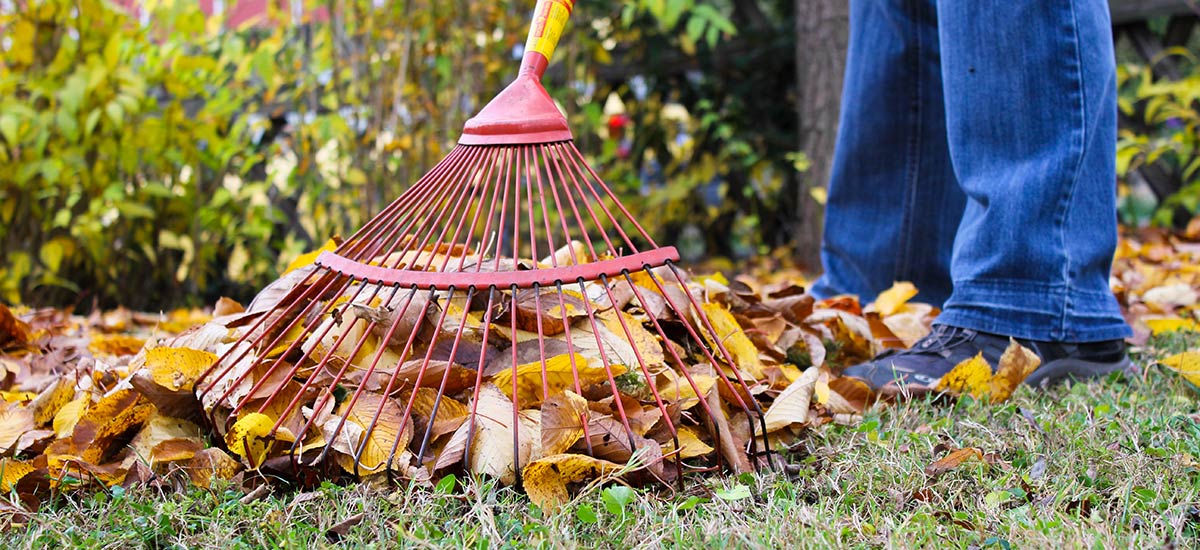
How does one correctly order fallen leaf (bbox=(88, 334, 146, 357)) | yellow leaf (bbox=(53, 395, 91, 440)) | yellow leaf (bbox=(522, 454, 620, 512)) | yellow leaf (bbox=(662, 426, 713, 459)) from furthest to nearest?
fallen leaf (bbox=(88, 334, 146, 357))
yellow leaf (bbox=(53, 395, 91, 440))
yellow leaf (bbox=(662, 426, 713, 459))
yellow leaf (bbox=(522, 454, 620, 512))

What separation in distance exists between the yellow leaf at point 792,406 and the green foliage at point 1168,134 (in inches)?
110

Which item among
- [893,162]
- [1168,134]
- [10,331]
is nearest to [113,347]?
[10,331]

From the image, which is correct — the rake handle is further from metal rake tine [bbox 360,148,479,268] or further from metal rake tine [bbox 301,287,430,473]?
metal rake tine [bbox 301,287,430,473]

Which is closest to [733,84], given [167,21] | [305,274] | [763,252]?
[763,252]

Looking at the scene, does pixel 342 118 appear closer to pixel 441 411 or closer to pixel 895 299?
pixel 895 299

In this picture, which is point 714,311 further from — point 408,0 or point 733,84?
point 733,84

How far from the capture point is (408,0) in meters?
3.33

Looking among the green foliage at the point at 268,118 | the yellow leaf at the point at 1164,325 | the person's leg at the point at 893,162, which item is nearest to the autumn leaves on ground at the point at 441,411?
the yellow leaf at the point at 1164,325

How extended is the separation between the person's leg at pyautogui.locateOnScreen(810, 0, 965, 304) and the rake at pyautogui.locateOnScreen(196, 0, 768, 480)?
100 centimetres

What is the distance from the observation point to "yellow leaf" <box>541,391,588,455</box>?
1214 millimetres

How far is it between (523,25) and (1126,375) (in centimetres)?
239

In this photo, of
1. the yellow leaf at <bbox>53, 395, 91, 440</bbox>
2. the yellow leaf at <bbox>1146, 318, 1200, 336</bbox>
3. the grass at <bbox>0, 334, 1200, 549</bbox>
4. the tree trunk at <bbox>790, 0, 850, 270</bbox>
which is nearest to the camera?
the grass at <bbox>0, 334, 1200, 549</bbox>

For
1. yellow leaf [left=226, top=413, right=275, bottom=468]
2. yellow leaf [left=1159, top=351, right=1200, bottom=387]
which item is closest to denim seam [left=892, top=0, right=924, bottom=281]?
yellow leaf [left=1159, top=351, right=1200, bottom=387]

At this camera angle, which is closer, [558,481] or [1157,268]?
[558,481]
